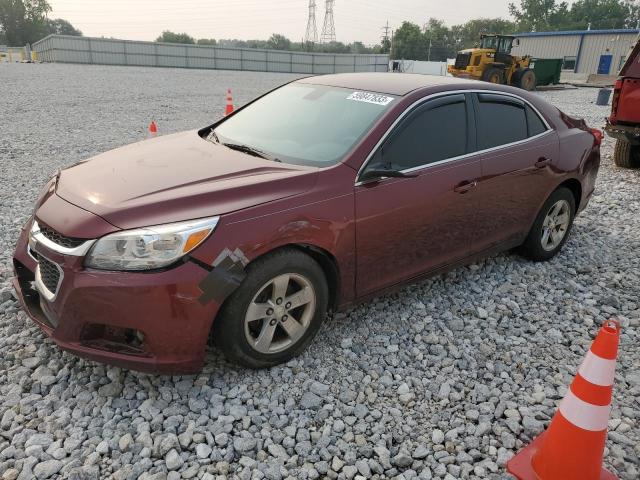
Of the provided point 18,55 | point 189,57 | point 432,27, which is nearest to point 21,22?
point 18,55

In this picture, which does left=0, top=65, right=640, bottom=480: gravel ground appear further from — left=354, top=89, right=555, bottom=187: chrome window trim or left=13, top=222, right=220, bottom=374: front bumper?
left=354, top=89, right=555, bottom=187: chrome window trim

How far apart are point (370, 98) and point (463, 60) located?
75.7 ft

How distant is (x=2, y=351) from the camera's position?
3240mm

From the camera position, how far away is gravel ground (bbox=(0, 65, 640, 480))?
2535mm

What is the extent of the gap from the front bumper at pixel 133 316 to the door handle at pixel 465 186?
1.96 m

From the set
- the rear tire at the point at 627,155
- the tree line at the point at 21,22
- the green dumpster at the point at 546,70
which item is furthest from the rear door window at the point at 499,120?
the tree line at the point at 21,22

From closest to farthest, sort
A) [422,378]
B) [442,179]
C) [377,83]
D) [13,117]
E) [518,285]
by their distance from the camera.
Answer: [422,378], [442,179], [377,83], [518,285], [13,117]

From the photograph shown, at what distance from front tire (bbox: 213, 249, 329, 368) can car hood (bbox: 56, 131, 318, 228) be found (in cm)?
38

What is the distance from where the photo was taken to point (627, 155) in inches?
344

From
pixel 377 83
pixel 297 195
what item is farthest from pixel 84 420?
pixel 377 83

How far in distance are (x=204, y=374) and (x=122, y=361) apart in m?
0.54

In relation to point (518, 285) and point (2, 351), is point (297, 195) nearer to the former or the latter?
point (2, 351)

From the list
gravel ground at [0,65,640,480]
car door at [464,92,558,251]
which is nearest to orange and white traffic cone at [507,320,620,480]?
gravel ground at [0,65,640,480]

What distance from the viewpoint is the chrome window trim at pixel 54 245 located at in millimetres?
2641
